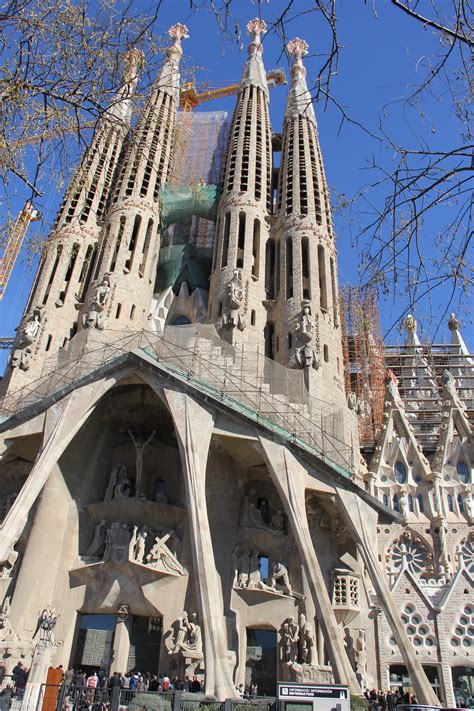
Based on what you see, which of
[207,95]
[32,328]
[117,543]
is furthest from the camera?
[207,95]

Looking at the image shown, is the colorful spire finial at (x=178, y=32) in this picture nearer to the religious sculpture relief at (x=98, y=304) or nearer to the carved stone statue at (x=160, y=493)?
the religious sculpture relief at (x=98, y=304)

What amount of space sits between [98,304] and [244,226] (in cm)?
764

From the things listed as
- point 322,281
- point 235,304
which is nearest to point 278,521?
point 235,304

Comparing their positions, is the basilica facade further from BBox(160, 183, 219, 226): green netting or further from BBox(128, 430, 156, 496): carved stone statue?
BBox(160, 183, 219, 226): green netting

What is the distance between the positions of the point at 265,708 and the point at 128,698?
2.44 m

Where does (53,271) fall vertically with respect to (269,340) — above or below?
above

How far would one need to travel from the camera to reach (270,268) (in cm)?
2495

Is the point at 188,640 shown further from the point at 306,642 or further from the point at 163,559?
the point at 306,642

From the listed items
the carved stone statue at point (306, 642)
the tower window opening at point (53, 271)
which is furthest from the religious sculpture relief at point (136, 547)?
the tower window opening at point (53, 271)

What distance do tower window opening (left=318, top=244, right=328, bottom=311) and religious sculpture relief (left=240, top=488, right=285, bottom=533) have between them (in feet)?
25.8

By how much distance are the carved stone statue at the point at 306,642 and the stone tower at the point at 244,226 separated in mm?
9993

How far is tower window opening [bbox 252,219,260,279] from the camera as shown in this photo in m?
23.9

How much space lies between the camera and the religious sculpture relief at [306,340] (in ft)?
64.5

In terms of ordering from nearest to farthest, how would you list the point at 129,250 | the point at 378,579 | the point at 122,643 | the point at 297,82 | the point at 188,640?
the point at 378,579 < the point at 188,640 < the point at 122,643 < the point at 129,250 < the point at 297,82
